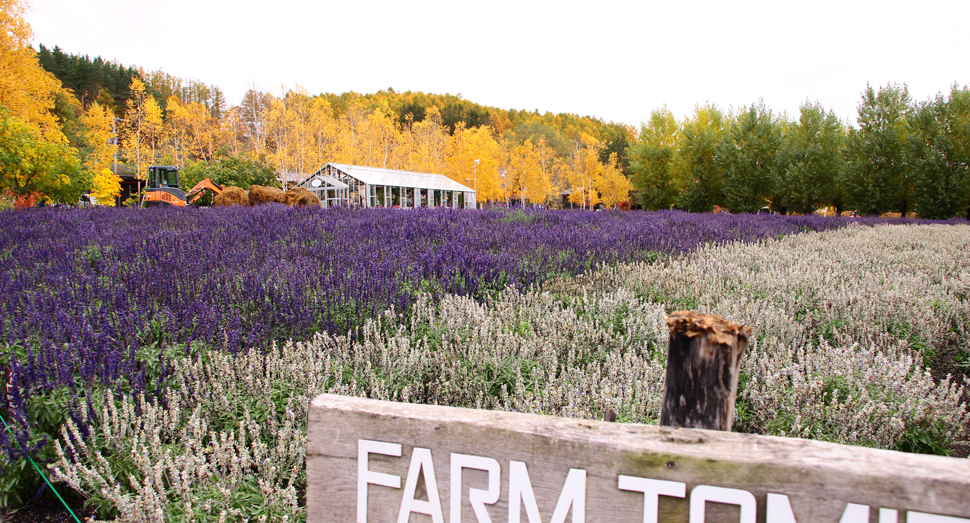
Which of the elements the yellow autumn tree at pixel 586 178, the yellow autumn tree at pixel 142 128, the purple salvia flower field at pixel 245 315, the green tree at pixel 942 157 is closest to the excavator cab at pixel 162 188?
the purple salvia flower field at pixel 245 315

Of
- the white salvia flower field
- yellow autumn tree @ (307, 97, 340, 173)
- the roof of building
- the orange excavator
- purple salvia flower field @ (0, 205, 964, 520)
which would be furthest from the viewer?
yellow autumn tree @ (307, 97, 340, 173)

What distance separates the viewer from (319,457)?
1.02m

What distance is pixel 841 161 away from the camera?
1006 inches

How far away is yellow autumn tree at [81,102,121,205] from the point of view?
21659 millimetres

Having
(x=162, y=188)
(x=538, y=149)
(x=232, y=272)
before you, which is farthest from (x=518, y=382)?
(x=538, y=149)

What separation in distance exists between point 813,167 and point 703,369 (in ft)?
97.6

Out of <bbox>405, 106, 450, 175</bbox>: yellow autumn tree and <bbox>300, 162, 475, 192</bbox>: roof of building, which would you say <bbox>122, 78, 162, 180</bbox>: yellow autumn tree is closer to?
<bbox>405, 106, 450, 175</bbox>: yellow autumn tree

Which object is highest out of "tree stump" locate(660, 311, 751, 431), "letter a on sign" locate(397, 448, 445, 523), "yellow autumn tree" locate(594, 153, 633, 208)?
"yellow autumn tree" locate(594, 153, 633, 208)

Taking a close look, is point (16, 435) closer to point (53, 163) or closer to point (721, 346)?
point (721, 346)

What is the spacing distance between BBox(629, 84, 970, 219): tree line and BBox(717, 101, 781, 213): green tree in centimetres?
5

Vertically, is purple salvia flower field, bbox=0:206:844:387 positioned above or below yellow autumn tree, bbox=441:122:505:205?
below

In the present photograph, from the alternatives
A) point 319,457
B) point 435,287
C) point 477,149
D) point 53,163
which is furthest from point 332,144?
point 319,457

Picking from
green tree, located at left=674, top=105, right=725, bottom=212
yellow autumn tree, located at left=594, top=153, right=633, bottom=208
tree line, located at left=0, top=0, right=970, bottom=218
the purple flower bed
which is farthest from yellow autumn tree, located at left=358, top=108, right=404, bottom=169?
the purple flower bed

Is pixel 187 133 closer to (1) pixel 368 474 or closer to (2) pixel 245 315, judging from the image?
(2) pixel 245 315
